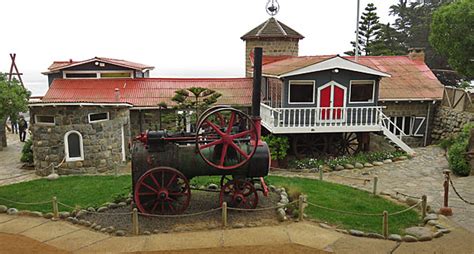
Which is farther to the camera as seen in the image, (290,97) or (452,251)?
(290,97)

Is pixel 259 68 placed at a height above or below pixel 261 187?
above

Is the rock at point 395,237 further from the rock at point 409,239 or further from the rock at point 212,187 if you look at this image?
the rock at point 212,187

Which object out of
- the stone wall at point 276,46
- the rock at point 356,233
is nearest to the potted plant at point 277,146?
the rock at point 356,233

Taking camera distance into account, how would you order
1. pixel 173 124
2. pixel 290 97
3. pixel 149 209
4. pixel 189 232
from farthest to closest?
pixel 173 124 → pixel 290 97 → pixel 149 209 → pixel 189 232

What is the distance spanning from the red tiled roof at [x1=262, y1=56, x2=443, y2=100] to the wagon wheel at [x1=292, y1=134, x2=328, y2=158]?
3205 millimetres

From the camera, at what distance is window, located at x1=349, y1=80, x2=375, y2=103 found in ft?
53.5

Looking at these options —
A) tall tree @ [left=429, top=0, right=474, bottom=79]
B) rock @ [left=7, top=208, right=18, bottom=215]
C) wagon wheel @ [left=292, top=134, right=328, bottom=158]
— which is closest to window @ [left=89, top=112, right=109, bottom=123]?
rock @ [left=7, top=208, right=18, bottom=215]

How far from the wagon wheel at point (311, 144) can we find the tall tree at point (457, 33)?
349 inches

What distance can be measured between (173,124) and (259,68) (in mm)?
8749

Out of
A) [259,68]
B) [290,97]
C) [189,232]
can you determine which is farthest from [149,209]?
[290,97]

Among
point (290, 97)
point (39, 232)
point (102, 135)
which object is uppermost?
point (290, 97)

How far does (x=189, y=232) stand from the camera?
8.38m

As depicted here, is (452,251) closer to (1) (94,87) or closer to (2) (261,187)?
(2) (261,187)

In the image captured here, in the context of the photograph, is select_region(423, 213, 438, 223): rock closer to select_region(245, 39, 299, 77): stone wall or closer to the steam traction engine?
the steam traction engine
